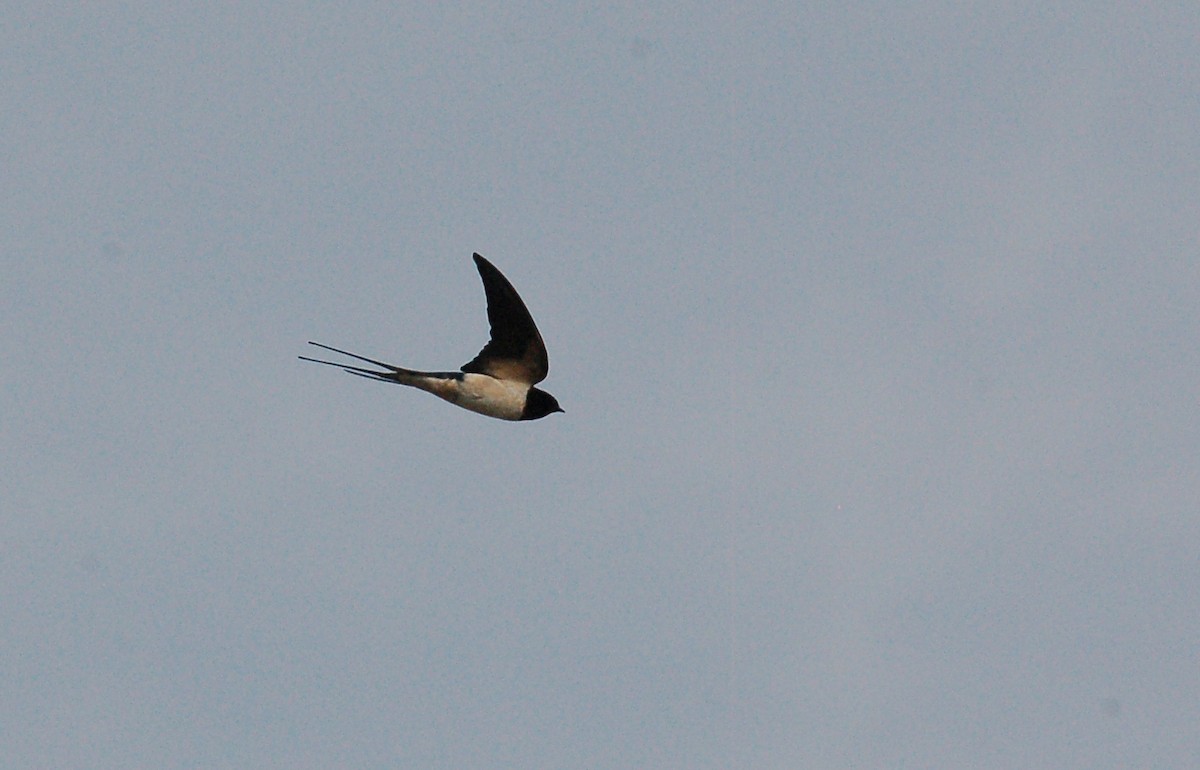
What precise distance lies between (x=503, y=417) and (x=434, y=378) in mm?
961

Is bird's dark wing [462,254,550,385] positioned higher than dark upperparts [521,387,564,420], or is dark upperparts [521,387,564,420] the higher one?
bird's dark wing [462,254,550,385]

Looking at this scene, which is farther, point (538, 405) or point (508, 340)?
point (538, 405)

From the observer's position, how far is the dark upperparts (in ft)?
57.3

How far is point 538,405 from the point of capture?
1753 centimetres

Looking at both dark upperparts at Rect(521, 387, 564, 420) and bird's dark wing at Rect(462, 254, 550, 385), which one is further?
dark upperparts at Rect(521, 387, 564, 420)

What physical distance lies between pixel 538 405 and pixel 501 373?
21.0 inches

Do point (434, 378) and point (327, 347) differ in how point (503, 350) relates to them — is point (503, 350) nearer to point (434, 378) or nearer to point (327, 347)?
point (434, 378)

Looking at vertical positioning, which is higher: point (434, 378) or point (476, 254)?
point (476, 254)

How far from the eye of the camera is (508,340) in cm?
1700

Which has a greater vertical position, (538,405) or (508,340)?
(508,340)

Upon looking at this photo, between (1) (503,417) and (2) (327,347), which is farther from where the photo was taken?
(1) (503,417)

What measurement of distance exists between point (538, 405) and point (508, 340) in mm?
874

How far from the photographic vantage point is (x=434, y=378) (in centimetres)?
1689

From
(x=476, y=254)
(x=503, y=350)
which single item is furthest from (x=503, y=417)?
(x=476, y=254)
